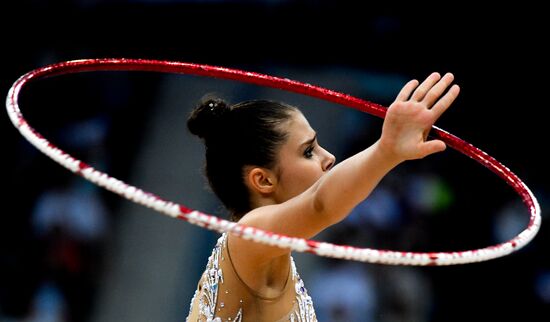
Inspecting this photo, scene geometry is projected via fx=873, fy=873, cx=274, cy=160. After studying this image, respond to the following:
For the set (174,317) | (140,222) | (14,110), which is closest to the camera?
(14,110)

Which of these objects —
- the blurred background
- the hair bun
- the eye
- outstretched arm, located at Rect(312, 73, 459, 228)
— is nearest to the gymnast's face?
the eye

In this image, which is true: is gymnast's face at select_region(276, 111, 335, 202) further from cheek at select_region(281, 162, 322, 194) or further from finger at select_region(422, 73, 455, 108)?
finger at select_region(422, 73, 455, 108)

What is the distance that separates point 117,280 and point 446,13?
264 centimetres

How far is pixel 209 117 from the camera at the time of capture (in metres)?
2.55

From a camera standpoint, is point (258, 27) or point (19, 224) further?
point (258, 27)

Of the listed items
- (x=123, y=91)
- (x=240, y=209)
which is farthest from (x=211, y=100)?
(x=123, y=91)

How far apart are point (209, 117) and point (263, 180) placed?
0.28 meters

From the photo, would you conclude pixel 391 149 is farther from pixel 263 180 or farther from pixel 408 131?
Answer: pixel 263 180

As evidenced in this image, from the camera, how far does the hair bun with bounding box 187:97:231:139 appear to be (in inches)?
100

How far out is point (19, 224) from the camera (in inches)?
215

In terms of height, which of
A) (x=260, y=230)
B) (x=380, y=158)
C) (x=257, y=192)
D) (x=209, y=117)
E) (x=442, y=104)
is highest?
(x=442, y=104)

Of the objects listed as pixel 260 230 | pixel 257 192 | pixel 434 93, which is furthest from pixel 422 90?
pixel 257 192

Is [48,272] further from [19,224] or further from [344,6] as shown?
[344,6]

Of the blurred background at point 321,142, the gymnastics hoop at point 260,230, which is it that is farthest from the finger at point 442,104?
the blurred background at point 321,142
